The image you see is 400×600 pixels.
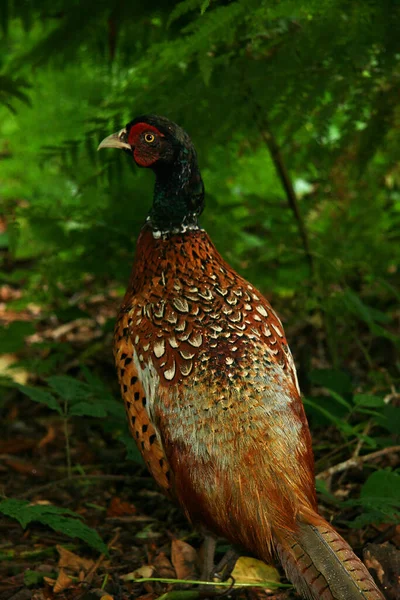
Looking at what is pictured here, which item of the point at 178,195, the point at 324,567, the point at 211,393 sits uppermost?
the point at 178,195

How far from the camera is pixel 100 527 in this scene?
4.24 meters

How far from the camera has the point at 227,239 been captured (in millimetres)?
5113

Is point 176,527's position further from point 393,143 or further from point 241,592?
point 393,143

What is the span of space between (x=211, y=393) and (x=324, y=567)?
34.7 inches

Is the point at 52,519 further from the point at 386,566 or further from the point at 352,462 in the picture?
the point at 352,462

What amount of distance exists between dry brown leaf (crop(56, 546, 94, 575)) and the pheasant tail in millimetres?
1284

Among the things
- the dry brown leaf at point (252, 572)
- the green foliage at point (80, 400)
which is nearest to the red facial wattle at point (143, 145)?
the green foliage at point (80, 400)

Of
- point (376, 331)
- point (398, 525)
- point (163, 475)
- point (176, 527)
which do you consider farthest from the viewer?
point (376, 331)

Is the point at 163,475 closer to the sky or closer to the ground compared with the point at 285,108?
closer to the ground

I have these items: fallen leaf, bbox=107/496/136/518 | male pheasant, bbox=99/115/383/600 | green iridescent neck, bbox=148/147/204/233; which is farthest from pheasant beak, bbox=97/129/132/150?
fallen leaf, bbox=107/496/136/518

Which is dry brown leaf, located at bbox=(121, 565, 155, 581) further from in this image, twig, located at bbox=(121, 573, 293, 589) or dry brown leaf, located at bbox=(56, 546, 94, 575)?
dry brown leaf, located at bbox=(56, 546, 94, 575)

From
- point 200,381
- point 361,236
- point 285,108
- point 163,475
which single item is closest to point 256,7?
point 285,108

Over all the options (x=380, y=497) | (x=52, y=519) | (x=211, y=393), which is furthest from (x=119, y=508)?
(x=380, y=497)

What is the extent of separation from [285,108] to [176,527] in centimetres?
258
